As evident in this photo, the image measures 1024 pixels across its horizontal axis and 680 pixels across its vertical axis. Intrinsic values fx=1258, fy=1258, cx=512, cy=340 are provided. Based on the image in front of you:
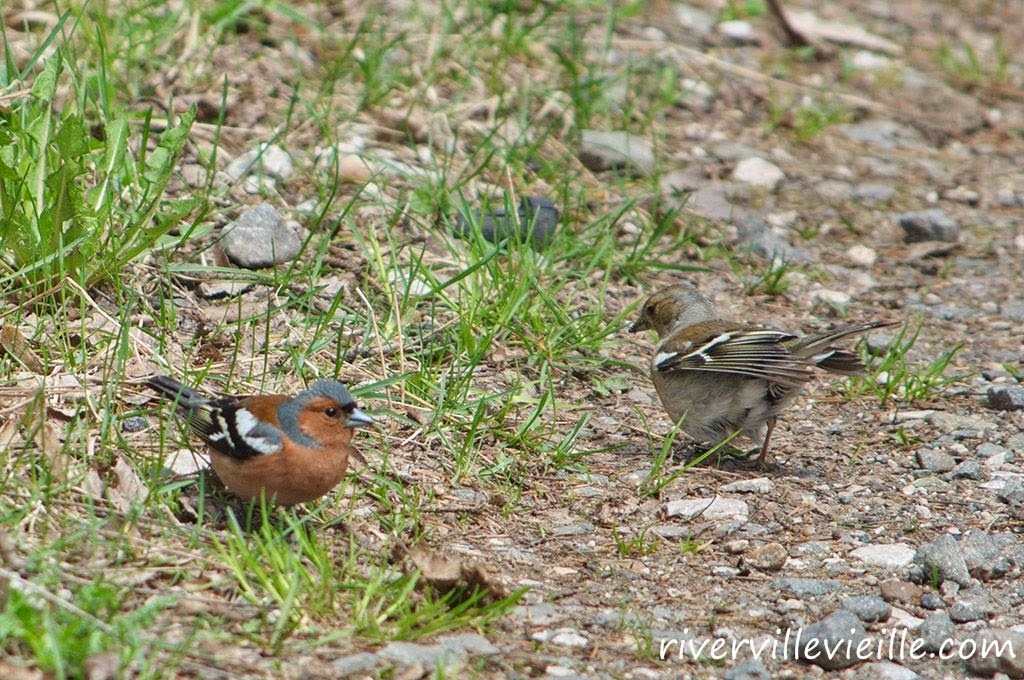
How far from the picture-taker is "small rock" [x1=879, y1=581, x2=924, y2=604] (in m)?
3.94

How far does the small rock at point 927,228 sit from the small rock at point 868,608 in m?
3.79

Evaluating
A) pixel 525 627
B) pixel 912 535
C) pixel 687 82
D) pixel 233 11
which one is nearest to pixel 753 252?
pixel 687 82

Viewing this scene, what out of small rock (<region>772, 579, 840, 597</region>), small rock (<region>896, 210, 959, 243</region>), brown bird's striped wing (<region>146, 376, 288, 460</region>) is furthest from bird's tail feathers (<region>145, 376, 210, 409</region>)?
small rock (<region>896, 210, 959, 243</region>)

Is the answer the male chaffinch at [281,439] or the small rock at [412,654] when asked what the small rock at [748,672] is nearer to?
the small rock at [412,654]

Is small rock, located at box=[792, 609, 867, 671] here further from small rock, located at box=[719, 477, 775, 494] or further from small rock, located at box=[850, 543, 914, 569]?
small rock, located at box=[719, 477, 775, 494]

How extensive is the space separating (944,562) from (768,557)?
56cm

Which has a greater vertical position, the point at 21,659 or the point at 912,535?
the point at 21,659

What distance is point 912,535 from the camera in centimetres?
439

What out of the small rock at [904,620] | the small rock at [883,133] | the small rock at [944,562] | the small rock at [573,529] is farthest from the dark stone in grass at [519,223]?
the small rock at [883,133]

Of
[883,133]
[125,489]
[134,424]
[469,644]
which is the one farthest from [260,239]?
[883,133]

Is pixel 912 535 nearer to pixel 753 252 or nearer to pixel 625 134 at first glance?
pixel 753 252

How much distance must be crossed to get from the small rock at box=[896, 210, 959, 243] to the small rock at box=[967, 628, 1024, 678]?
3.96 m

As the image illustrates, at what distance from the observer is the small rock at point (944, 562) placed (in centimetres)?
405

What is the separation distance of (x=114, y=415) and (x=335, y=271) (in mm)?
1691
